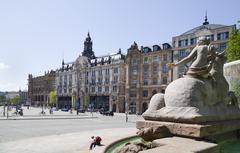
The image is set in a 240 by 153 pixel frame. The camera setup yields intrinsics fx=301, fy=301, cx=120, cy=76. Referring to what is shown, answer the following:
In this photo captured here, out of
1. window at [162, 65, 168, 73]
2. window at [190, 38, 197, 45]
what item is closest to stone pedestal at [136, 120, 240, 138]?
window at [190, 38, 197, 45]

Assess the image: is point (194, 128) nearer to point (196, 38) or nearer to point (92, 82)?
point (196, 38)

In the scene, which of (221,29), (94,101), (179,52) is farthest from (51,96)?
(221,29)

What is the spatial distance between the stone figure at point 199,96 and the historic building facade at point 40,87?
12942cm

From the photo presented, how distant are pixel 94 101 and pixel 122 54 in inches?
689

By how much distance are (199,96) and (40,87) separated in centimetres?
14046

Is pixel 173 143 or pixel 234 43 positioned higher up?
pixel 234 43

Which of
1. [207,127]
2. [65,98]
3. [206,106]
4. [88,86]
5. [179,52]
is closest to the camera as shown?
[207,127]

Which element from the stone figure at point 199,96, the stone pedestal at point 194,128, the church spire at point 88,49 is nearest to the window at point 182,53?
the church spire at point 88,49

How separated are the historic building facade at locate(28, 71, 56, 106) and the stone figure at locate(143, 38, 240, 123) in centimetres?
12942

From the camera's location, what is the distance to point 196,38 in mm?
61594

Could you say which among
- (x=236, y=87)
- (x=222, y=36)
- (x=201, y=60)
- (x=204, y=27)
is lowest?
(x=236, y=87)

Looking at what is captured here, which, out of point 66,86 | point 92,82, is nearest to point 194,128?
point 92,82

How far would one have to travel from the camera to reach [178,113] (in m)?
8.14

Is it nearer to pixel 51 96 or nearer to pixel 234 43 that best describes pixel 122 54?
pixel 51 96
